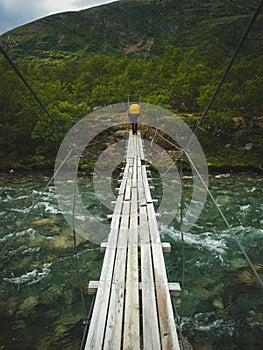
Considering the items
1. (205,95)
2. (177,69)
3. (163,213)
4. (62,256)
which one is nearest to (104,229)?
(62,256)

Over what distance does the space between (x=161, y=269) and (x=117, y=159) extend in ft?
29.2

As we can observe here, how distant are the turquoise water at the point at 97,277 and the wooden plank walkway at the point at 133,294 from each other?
946 millimetres

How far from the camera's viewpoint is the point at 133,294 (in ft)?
8.11

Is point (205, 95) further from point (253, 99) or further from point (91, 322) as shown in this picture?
point (91, 322)

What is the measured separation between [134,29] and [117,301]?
107721 mm

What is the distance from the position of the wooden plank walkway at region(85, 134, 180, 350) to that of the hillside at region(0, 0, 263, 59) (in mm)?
68247

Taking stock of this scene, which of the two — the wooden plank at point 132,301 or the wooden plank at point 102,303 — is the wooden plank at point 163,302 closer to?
the wooden plank at point 132,301

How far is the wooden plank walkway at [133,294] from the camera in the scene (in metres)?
1.99

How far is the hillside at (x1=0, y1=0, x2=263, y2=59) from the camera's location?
69500 millimetres

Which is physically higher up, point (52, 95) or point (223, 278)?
point (52, 95)

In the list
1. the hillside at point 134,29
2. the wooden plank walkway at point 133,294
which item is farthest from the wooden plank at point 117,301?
the hillside at point 134,29

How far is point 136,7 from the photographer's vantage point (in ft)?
362

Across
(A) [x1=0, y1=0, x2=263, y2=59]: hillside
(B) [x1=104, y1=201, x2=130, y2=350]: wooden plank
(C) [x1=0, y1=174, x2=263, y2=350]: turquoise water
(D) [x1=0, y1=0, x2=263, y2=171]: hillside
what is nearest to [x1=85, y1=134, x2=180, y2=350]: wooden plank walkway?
(B) [x1=104, y1=201, x2=130, y2=350]: wooden plank

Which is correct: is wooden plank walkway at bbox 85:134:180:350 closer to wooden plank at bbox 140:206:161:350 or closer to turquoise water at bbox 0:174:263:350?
wooden plank at bbox 140:206:161:350
